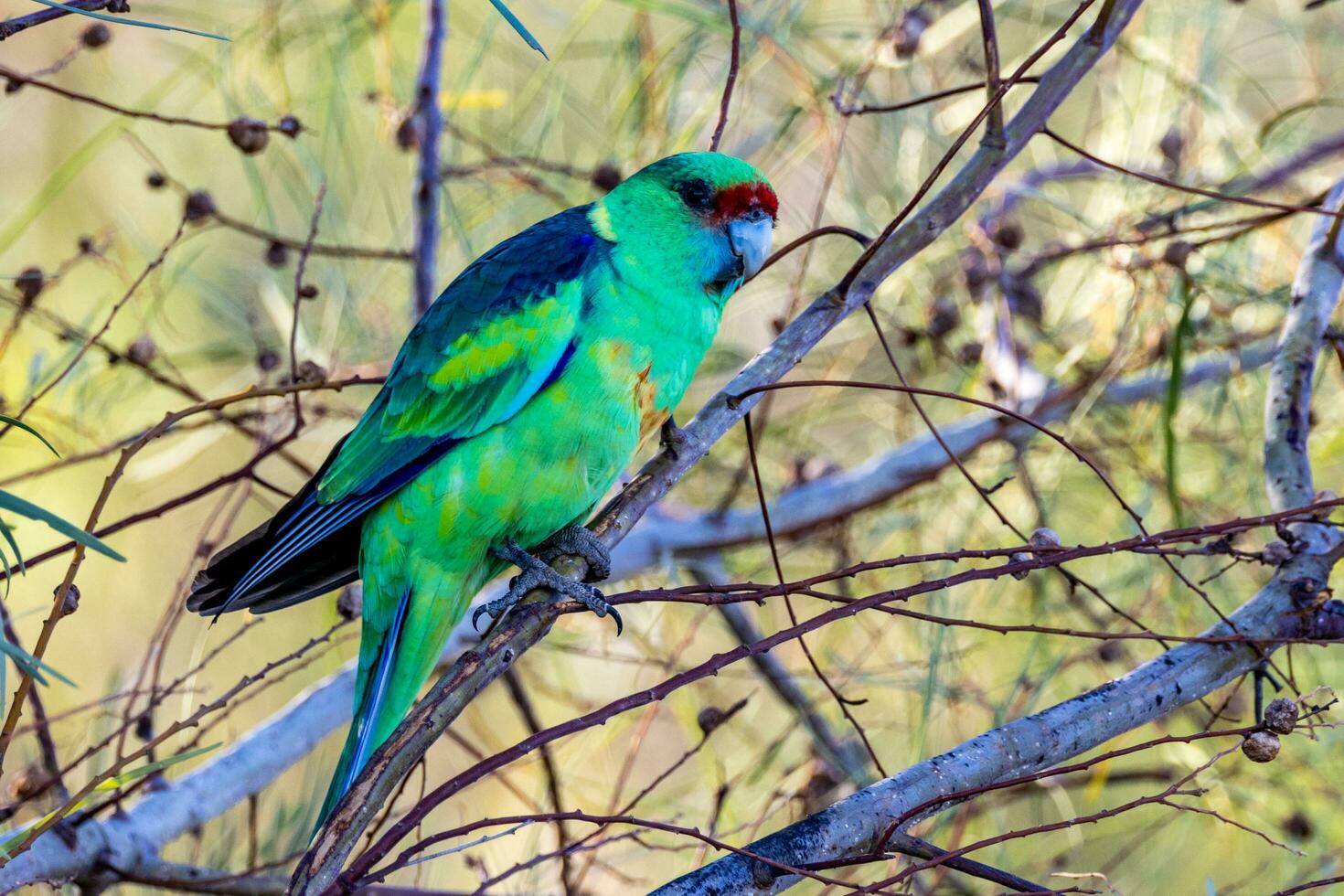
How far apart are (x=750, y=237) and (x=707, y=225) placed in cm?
8

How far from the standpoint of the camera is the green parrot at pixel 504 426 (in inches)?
78.8

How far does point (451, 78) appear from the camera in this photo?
3.66m

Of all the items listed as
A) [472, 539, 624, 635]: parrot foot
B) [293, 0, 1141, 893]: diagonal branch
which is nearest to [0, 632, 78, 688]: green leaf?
[293, 0, 1141, 893]: diagonal branch

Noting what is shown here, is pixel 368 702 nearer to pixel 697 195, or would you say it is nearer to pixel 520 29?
pixel 697 195

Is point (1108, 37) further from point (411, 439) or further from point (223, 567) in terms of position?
point (223, 567)

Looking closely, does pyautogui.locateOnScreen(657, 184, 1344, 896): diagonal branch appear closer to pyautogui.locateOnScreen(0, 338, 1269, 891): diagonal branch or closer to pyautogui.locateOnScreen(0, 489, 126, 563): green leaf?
pyautogui.locateOnScreen(0, 489, 126, 563): green leaf

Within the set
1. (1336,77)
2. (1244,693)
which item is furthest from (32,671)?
(1336,77)

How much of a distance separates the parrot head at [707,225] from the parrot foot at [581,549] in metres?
0.47

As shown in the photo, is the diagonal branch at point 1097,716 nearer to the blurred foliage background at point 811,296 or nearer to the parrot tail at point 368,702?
the blurred foliage background at point 811,296

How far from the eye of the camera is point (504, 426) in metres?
2.07

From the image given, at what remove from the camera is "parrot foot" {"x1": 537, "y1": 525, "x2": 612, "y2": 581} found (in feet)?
5.91

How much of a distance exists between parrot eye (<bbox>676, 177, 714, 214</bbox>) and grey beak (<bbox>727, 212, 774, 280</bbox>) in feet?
0.18

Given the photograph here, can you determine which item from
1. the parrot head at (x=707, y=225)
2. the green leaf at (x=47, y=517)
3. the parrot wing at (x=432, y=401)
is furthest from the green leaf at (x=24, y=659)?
the parrot head at (x=707, y=225)

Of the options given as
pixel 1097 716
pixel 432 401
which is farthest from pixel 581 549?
pixel 1097 716
